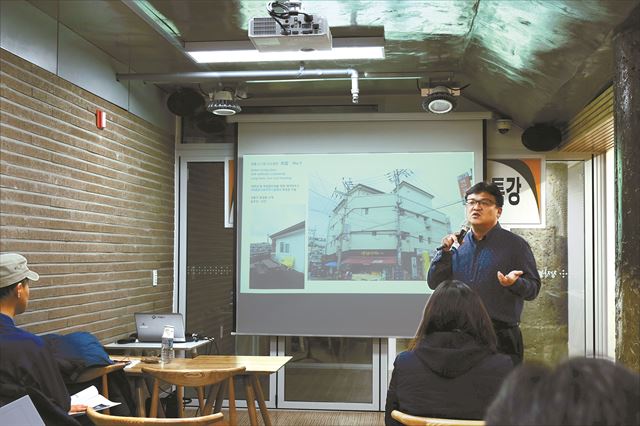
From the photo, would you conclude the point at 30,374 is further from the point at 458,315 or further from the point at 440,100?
the point at 440,100

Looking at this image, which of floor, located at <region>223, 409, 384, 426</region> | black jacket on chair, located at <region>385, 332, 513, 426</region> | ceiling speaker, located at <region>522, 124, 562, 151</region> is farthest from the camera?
ceiling speaker, located at <region>522, 124, 562, 151</region>

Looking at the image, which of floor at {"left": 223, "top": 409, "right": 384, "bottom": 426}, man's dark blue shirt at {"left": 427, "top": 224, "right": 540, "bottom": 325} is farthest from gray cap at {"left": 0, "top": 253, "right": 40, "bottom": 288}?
floor at {"left": 223, "top": 409, "right": 384, "bottom": 426}

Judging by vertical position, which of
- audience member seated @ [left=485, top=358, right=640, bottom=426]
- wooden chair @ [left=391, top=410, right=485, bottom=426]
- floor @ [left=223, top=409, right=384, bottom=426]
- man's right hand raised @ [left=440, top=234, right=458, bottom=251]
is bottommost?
Result: floor @ [left=223, top=409, right=384, bottom=426]

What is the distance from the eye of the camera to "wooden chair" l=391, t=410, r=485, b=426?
2.37 meters

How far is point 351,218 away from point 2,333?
4.25m

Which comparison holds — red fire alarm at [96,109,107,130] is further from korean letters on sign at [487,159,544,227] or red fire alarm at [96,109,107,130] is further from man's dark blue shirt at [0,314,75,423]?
korean letters on sign at [487,159,544,227]

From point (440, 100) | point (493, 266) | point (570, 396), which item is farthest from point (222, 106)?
point (570, 396)

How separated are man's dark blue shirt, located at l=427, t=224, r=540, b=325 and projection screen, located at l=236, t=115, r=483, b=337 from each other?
9.59ft

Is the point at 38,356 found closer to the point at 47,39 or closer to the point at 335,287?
the point at 47,39

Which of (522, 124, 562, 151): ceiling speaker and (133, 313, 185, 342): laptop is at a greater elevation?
(522, 124, 562, 151): ceiling speaker

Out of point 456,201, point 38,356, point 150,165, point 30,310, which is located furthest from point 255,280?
point 38,356

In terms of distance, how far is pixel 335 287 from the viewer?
21.4ft

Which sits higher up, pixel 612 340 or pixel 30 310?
pixel 30 310

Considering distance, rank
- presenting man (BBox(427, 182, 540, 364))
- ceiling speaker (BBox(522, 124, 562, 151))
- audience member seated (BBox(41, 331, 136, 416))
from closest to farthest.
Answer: presenting man (BBox(427, 182, 540, 364)) < audience member seated (BBox(41, 331, 136, 416)) < ceiling speaker (BBox(522, 124, 562, 151))
